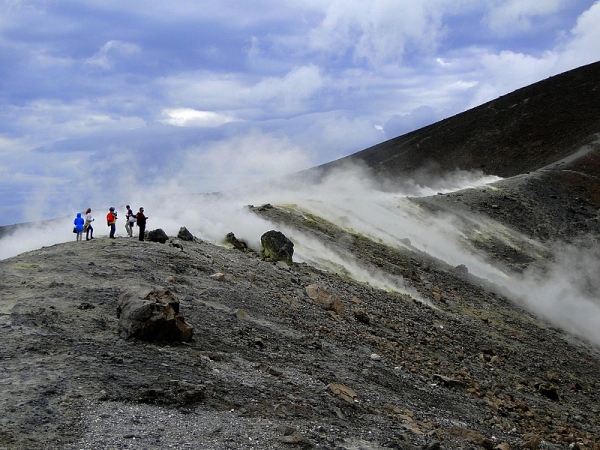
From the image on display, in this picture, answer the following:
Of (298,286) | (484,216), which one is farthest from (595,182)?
(298,286)

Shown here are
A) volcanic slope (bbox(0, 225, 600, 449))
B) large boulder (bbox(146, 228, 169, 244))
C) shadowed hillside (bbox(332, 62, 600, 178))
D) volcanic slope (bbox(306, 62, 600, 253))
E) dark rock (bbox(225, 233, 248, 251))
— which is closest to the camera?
volcanic slope (bbox(0, 225, 600, 449))

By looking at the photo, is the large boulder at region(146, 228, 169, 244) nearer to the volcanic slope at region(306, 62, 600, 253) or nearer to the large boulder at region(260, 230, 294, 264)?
the large boulder at region(260, 230, 294, 264)

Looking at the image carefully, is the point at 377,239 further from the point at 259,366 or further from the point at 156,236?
the point at 259,366

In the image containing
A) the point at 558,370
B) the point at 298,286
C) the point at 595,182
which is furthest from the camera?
the point at 595,182

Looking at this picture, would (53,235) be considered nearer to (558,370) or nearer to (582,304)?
(558,370)

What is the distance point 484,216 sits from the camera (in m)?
39.5

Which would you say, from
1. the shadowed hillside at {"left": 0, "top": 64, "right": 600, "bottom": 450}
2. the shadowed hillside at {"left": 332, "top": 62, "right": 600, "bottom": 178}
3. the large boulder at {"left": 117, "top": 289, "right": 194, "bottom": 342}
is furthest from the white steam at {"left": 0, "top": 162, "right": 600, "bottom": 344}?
the shadowed hillside at {"left": 332, "top": 62, "right": 600, "bottom": 178}

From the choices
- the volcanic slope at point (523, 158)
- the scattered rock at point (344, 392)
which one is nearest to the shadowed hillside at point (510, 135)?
the volcanic slope at point (523, 158)

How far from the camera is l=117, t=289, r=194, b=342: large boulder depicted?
10758 millimetres

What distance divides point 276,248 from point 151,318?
980 cm

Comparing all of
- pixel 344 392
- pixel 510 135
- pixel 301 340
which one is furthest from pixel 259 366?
pixel 510 135

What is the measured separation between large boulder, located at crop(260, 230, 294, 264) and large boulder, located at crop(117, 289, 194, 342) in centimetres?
884

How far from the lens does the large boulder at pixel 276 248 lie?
66.4 ft

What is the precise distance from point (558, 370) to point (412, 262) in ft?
28.7
